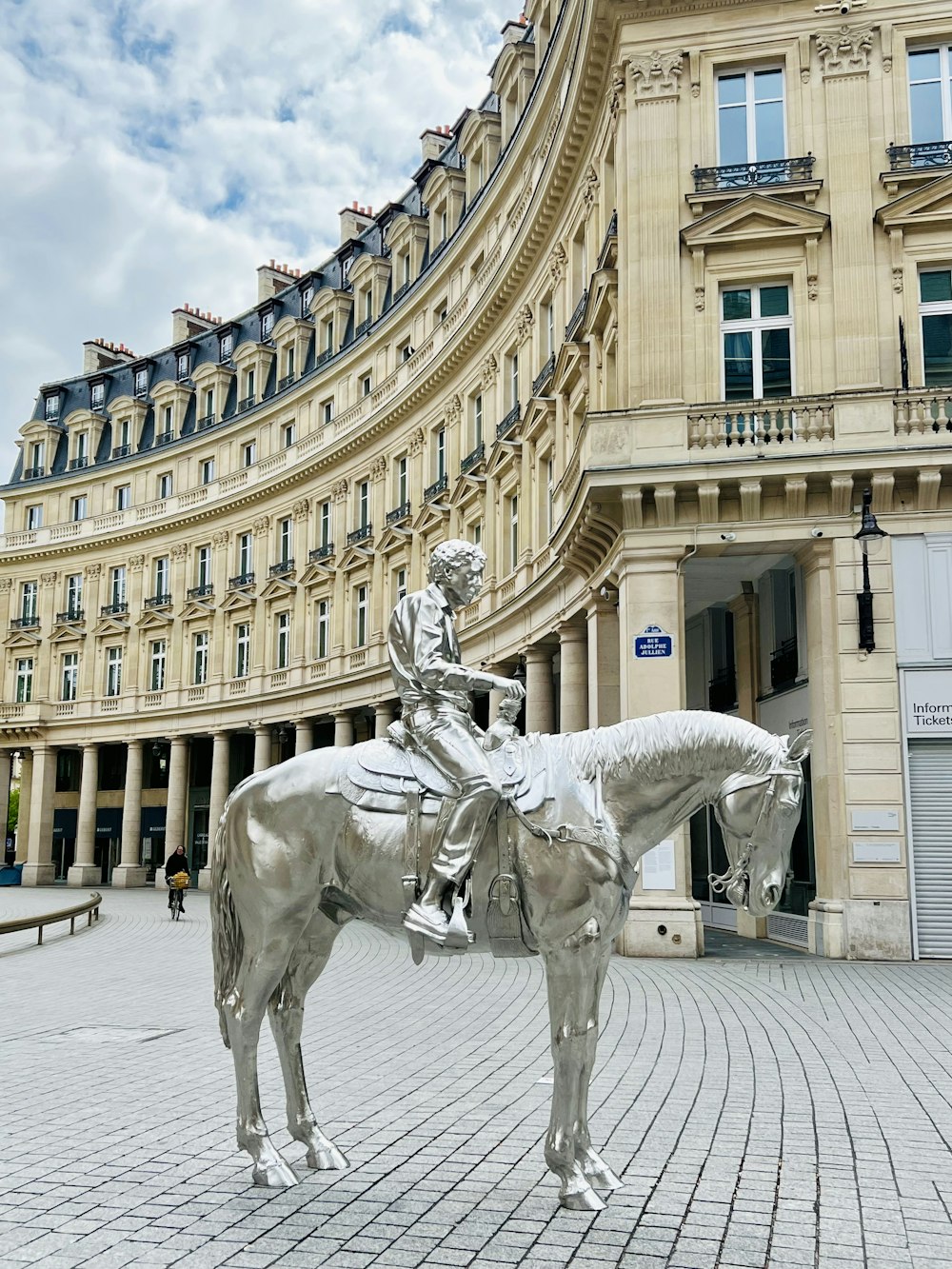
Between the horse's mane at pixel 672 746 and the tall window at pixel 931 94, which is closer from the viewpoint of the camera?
the horse's mane at pixel 672 746

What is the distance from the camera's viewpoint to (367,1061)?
358 inches

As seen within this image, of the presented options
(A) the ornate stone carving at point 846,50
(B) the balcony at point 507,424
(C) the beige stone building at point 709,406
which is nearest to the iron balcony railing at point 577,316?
(C) the beige stone building at point 709,406

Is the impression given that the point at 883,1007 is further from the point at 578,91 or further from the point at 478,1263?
the point at 578,91

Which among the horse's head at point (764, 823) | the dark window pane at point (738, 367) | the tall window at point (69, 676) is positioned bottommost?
the horse's head at point (764, 823)

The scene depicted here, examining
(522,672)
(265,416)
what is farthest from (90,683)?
(522,672)

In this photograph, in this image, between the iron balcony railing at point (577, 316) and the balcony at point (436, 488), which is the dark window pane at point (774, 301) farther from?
the balcony at point (436, 488)

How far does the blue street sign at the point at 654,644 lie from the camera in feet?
56.9

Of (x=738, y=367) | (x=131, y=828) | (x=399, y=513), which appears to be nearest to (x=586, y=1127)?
(x=738, y=367)

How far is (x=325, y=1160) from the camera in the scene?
5.99m

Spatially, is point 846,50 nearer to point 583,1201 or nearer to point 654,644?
point 654,644

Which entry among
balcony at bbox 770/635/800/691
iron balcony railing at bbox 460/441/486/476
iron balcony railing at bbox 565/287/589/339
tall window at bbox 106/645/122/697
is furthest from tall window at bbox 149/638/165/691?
balcony at bbox 770/635/800/691

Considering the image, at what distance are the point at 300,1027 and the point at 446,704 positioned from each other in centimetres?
190

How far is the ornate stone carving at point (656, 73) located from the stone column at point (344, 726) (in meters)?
22.6

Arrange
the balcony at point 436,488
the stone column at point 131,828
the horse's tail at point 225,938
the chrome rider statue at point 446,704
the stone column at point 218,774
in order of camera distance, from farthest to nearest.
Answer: the stone column at point 131,828 < the stone column at point 218,774 < the balcony at point 436,488 < the horse's tail at point 225,938 < the chrome rider statue at point 446,704
